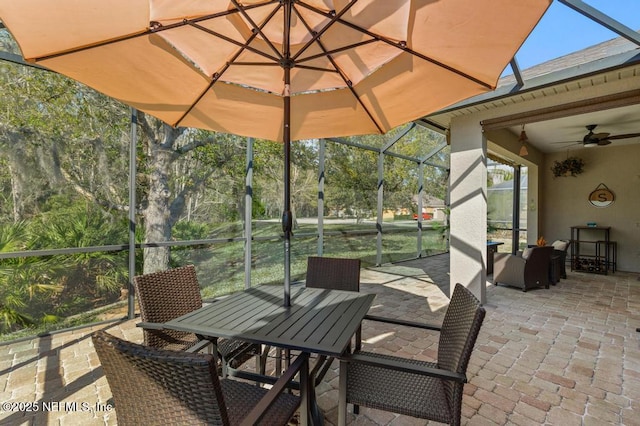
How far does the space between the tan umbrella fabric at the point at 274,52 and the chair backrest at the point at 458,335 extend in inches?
57.9

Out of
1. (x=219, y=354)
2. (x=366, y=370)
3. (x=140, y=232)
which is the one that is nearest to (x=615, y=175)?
(x=366, y=370)

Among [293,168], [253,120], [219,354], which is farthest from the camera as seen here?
[293,168]

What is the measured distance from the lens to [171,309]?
216cm

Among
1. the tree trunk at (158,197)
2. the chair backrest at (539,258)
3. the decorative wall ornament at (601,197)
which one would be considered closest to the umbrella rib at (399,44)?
the tree trunk at (158,197)

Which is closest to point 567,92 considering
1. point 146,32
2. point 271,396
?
point 146,32

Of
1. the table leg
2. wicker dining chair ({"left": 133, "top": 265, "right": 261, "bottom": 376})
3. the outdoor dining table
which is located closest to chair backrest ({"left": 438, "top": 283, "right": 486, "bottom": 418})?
the outdoor dining table

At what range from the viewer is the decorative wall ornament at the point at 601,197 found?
748 cm

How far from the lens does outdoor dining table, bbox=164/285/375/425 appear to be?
5.01 feet

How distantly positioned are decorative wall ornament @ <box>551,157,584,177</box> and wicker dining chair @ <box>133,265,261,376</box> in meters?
9.34

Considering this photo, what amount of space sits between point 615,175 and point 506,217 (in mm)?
2602

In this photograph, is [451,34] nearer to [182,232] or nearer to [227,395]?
[227,395]

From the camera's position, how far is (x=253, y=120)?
279cm

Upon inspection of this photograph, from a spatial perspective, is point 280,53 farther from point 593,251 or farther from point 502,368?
point 593,251

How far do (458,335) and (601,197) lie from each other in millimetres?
8896
